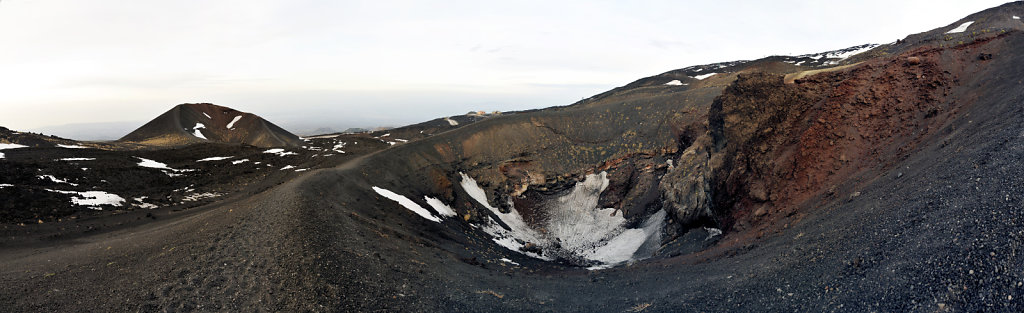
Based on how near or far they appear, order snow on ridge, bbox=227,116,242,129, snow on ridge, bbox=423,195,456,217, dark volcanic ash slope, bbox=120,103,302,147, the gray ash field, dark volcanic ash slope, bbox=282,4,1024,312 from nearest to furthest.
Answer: dark volcanic ash slope, bbox=282,4,1024,312
the gray ash field
snow on ridge, bbox=423,195,456,217
dark volcanic ash slope, bbox=120,103,302,147
snow on ridge, bbox=227,116,242,129

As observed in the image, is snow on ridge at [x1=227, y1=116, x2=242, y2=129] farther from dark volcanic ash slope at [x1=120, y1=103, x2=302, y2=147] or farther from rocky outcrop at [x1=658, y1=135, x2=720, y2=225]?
rocky outcrop at [x1=658, y1=135, x2=720, y2=225]

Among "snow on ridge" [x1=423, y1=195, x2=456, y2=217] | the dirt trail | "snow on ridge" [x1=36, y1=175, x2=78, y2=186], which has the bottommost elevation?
"snow on ridge" [x1=423, y1=195, x2=456, y2=217]

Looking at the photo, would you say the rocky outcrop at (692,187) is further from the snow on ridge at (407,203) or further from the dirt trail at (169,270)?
the dirt trail at (169,270)

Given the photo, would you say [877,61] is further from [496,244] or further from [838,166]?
[496,244]

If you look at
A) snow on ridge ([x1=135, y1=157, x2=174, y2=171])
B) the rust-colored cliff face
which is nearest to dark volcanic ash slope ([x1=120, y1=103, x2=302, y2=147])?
snow on ridge ([x1=135, y1=157, x2=174, y2=171])

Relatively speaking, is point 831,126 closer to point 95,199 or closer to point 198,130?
point 95,199

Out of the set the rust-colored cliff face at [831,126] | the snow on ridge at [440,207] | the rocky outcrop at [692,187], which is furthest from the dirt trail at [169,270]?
the rocky outcrop at [692,187]
